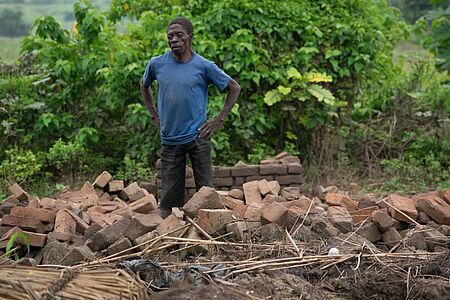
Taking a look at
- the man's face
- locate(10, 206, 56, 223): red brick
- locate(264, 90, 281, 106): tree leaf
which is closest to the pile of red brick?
locate(10, 206, 56, 223): red brick

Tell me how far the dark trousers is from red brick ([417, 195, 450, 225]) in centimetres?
185

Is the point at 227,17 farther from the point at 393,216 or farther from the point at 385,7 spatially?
the point at 393,216

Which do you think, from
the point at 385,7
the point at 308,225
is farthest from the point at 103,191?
the point at 385,7

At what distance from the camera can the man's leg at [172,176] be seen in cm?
693

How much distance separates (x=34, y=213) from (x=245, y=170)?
2.88 m

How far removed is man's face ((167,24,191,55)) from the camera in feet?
21.5

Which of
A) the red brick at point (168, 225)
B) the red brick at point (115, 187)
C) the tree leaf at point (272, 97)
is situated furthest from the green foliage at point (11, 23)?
the red brick at point (168, 225)

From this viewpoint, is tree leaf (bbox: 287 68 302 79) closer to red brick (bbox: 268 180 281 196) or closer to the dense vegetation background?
the dense vegetation background

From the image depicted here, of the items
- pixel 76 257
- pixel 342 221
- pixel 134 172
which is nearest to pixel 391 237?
pixel 342 221

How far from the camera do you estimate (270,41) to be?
9914mm

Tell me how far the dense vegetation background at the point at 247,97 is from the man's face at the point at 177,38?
2670 millimetres

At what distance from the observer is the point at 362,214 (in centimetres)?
661

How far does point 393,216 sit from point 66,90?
514 cm

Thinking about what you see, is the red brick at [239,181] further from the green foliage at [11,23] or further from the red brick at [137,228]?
the green foliage at [11,23]
